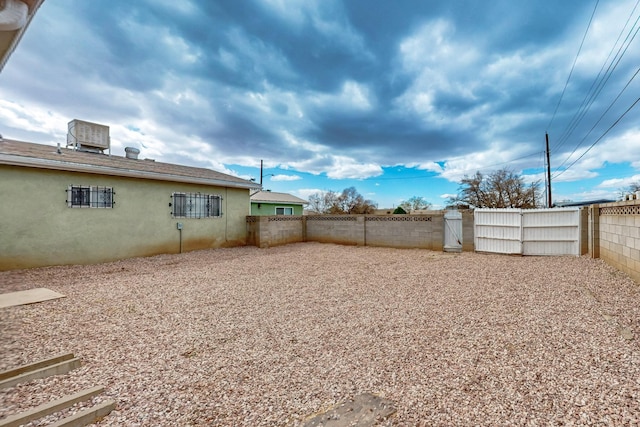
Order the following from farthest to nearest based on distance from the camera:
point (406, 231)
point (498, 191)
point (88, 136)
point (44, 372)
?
point (498, 191)
point (406, 231)
point (88, 136)
point (44, 372)

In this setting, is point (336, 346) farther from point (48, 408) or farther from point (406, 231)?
point (406, 231)

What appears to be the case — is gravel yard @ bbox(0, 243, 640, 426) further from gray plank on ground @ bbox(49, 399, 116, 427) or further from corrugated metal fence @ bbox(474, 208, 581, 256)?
corrugated metal fence @ bbox(474, 208, 581, 256)

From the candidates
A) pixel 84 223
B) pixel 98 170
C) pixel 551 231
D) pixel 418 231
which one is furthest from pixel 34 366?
pixel 551 231

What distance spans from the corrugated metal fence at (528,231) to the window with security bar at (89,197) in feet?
39.9

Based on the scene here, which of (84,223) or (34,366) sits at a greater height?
(84,223)

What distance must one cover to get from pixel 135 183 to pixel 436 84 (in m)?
11.9

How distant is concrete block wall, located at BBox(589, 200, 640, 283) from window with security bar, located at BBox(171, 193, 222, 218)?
11.8 m

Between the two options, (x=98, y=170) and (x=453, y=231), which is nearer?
(x=98, y=170)

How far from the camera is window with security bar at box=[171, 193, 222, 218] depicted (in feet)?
31.9

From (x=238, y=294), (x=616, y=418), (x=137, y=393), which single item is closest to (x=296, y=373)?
(x=137, y=393)

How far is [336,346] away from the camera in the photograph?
3.00m

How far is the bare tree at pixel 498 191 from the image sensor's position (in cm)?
2048

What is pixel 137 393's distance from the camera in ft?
7.11

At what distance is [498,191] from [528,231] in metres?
14.3
